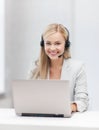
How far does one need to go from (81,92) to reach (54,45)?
1.33ft

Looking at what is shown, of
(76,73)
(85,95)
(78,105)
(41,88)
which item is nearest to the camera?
(41,88)

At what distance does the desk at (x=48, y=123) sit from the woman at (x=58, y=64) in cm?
52

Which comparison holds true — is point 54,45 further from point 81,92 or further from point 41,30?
point 41,30

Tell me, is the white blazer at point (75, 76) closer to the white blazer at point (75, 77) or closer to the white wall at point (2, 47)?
the white blazer at point (75, 77)

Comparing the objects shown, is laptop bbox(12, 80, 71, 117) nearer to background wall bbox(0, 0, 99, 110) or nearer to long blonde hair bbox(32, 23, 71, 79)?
long blonde hair bbox(32, 23, 71, 79)

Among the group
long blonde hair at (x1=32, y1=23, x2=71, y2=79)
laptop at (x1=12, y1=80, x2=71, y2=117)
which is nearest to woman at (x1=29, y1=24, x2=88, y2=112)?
long blonde hair at (x1=32, y1=23, x2=71, y2=79)

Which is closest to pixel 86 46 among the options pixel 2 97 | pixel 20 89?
pixel 2 97

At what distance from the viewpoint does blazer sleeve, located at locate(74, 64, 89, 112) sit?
1630 millimetres

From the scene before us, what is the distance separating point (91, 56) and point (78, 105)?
4.09ft

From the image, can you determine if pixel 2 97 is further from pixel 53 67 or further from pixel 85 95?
pixel 85 95

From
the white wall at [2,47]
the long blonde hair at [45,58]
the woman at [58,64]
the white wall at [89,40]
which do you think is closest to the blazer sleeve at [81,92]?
the woman at [58,64]

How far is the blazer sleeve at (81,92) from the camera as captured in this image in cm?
163

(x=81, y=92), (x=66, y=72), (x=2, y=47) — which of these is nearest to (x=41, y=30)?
(x=2, y=47)

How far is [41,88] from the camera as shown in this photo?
1.34 m
